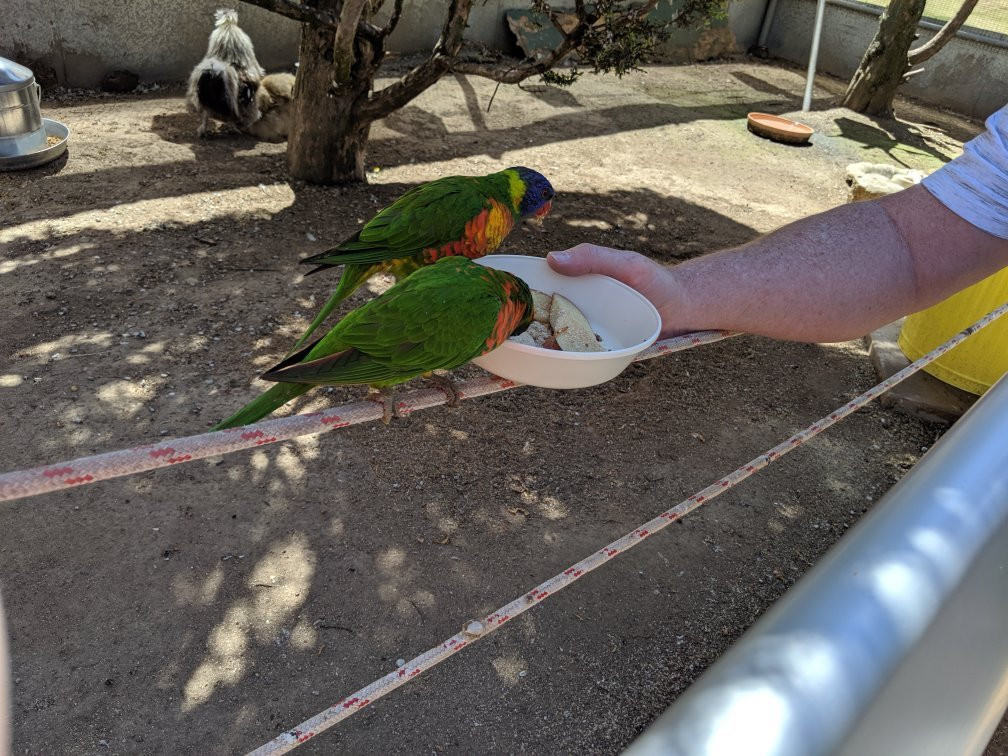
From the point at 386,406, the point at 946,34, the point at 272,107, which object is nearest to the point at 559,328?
the point at 386,406

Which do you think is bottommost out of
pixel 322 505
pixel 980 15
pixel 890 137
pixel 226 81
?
pixel 322 505

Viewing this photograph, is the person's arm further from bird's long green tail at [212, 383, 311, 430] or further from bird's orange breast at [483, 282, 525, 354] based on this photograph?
bird's long green tail at [212, 383, 311, 430]

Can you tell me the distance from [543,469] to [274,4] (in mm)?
2874

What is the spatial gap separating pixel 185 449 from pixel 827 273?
1.56 metres

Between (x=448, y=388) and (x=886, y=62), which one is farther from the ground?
(x=886, y=62)

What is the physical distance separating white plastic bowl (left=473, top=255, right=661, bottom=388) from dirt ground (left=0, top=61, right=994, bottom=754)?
1.16m

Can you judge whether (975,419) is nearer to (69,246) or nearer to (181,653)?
(181,653)

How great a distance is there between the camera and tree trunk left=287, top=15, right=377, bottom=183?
4.44 metres

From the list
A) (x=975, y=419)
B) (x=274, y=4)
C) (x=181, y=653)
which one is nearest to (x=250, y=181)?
(x=274, y=4)

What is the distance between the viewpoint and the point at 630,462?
320 cm

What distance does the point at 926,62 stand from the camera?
9.42 meters

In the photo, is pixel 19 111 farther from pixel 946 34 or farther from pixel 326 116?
pixel 946 34

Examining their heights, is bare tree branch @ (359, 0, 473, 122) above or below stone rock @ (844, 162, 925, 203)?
above

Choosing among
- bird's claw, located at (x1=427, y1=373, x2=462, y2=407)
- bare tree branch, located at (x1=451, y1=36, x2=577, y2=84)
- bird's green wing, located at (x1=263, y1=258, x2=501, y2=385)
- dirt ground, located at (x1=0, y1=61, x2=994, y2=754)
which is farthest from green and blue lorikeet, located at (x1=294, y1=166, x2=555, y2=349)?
bare tree branch, located at (x1=451, y1=36, x2=577, y2=84)
